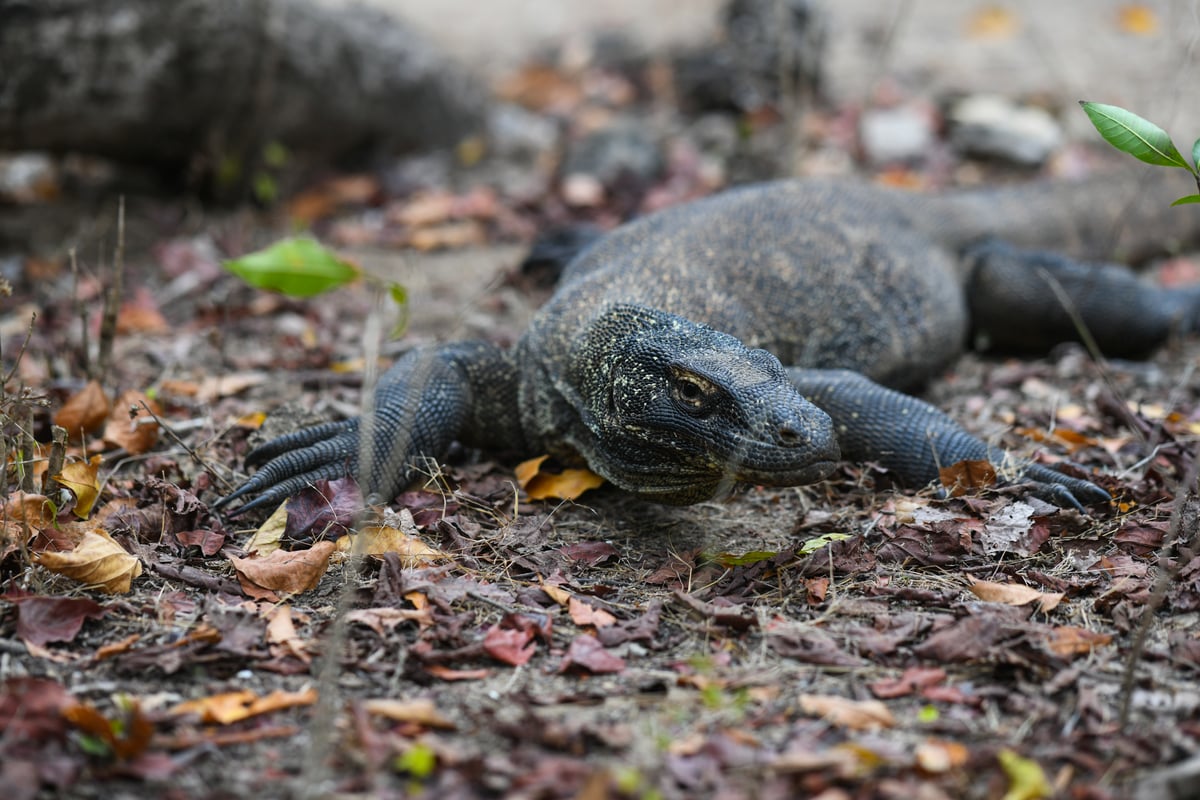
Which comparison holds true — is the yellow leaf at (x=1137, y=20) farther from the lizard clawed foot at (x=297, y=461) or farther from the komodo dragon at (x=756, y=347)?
the lizard clawed foot at (x=297, y=461)

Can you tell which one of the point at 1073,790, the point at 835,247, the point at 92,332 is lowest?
the point at 92,332

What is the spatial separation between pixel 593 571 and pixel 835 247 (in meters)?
2.55

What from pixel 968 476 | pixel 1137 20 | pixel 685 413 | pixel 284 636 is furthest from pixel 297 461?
pixel 1137 20

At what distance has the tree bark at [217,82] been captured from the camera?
681cm

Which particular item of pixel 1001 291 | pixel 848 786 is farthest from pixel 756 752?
pixel 1001 291

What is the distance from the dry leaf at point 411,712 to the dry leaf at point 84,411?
2.45 metres

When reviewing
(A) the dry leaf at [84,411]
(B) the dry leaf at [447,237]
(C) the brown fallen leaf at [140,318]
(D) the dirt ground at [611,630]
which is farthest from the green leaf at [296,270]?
(B) the dry leaf at [447,237]

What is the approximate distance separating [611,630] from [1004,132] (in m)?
7.53

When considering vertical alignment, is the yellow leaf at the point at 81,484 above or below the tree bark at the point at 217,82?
below

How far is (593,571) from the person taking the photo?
3902 millimetres

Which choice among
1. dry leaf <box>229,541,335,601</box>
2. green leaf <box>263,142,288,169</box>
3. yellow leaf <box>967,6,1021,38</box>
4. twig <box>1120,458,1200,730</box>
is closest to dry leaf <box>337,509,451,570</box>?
dry leaf <box>229,541,335,601</box>

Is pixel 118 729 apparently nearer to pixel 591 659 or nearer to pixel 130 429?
pixel 591 659

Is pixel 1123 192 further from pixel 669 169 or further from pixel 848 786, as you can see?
pixel 848 786

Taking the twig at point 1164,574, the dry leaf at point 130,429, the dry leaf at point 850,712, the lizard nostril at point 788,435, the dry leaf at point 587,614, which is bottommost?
the dry leaf at point 130,429
